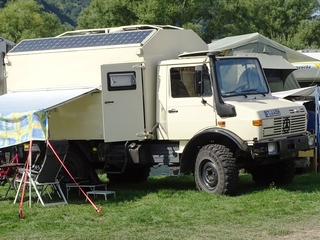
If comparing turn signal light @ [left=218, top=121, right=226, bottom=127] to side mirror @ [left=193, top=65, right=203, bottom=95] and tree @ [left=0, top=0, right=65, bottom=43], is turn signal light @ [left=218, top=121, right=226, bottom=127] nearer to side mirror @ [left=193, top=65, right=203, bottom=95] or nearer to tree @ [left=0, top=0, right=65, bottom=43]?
side mirror @ [left=193, top=65, right=203, bottom=95]

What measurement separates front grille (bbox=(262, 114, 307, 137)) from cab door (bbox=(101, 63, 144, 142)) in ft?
7.30

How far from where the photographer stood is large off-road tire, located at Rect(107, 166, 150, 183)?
43.1ft

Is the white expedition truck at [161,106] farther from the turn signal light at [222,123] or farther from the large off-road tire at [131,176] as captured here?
the large off-road tire at [131,176]

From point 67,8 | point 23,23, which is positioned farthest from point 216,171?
point 67,8

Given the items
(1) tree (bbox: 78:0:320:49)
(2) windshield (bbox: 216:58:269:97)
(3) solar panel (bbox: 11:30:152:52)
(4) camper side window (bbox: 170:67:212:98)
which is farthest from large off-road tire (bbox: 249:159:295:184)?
(1) tree (bbox: 78:0:320:49)

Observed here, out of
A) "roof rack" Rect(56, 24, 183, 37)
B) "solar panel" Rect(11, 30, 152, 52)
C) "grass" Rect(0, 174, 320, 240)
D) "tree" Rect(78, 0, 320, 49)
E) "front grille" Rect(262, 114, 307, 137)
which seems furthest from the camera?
"tree" Rect(78, 0, 320, 49)

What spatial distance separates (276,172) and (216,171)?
1643 mm

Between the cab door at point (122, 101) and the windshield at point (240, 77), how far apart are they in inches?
56.3

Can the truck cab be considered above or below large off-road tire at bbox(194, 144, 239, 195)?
above

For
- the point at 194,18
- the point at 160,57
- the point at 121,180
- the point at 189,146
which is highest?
the point at 194,18

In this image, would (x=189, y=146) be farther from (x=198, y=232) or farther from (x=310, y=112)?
(x=310, y=112)

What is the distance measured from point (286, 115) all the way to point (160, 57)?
2.48m

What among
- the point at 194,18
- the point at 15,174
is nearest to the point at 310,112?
the point at 15,174

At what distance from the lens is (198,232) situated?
26.2 ft
